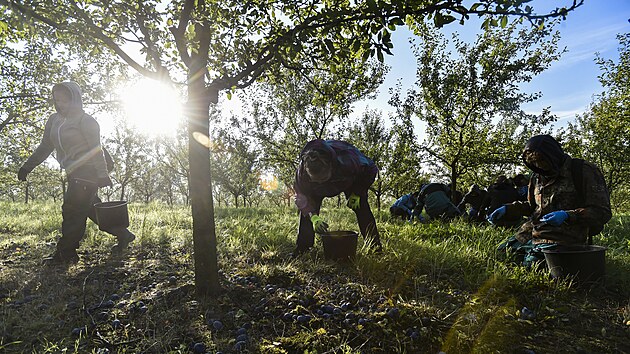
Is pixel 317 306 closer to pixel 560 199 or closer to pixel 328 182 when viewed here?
pixel 328 182

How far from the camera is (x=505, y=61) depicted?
10.4 meters

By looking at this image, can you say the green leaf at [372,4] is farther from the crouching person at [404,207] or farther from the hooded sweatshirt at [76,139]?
the crouching person at [404,207]

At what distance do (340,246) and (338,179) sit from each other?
2.74ft

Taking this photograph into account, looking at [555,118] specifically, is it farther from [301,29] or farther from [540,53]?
[301,29]

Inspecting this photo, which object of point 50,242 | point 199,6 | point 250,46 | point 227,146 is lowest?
point 50,242

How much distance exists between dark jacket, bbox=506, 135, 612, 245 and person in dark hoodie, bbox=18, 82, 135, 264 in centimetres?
540

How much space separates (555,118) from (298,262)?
12.2 m

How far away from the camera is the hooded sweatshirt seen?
405 centimetres

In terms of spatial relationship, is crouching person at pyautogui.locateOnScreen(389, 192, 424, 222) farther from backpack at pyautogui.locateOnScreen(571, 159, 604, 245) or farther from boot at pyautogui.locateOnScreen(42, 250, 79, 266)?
boot at pyautogui.locateOnScreen(42, 250, 79, 266)

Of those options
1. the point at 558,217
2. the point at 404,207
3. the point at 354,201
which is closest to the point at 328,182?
the point at 354,201

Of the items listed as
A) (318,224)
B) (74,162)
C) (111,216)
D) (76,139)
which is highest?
(76,139)

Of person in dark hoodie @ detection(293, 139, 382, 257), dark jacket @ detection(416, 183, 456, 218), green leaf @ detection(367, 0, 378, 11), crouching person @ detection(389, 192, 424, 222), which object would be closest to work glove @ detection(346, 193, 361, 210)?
person in dark hoodie @ detection(293, 139, 382, 257)

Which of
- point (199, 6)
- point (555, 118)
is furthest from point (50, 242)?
point (555, 118)

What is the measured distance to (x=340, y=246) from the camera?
3.71m
